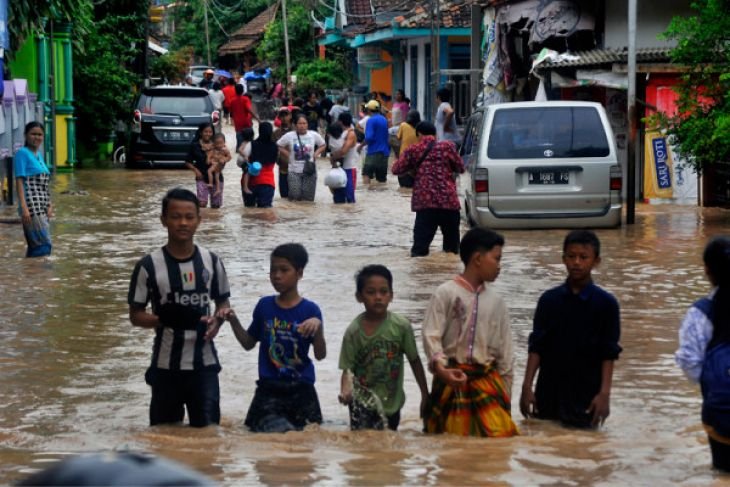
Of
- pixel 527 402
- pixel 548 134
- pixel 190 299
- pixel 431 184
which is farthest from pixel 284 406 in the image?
pixel 548 134

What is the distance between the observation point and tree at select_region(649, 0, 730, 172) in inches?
727

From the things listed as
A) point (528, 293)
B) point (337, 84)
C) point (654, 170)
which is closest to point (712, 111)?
point (654, 170)

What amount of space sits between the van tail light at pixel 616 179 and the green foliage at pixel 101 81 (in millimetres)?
15232

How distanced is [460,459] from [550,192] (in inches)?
422

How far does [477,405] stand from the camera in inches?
265

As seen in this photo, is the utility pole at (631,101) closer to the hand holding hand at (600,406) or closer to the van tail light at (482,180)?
the van tail light at (482,180)

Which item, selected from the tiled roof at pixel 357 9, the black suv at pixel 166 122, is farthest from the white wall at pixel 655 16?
the tiled roof at pixel 357 9

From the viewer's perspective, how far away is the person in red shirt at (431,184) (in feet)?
47.6

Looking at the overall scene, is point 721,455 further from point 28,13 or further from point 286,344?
point 28,13

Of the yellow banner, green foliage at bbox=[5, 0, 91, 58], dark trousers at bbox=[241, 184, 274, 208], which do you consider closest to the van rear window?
green foliage at bbox=[5, 0, 91, 58]

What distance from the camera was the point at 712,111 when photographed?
18781 millimetres

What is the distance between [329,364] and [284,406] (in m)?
2.43

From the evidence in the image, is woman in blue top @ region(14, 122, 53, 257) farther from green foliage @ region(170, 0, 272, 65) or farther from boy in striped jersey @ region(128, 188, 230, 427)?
green foliage @ region(170, 0, 272, 65)

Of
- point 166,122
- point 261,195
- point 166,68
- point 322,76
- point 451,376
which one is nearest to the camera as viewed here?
point 451,376
